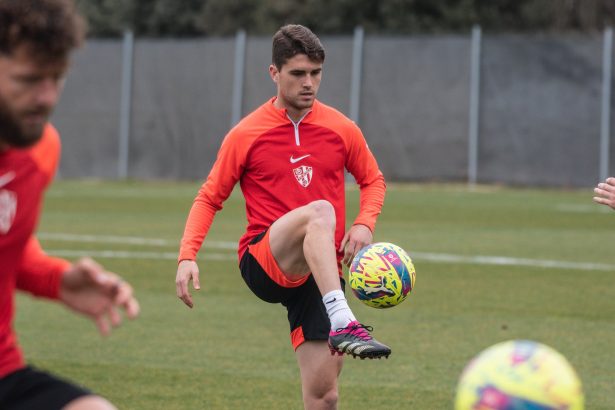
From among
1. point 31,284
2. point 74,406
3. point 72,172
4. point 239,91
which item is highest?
point 31,284

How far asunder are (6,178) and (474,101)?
25465 mm

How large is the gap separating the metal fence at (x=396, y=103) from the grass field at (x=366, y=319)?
7.37 meters

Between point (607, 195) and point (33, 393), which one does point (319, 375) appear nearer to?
point (607, 195)

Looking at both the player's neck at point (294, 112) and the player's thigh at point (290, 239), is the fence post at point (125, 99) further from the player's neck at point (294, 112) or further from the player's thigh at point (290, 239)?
the player's thigh at point (290, 239)

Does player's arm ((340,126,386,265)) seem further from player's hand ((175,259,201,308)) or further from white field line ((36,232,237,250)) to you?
white field line ((36,232,237,250))

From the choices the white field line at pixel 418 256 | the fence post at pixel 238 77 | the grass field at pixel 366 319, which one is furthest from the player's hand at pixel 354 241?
the fence post at pixel 238 77

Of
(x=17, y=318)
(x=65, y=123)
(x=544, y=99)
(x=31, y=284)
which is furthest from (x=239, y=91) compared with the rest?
(x=31, y=284)

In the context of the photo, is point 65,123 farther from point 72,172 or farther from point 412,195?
point 412,195

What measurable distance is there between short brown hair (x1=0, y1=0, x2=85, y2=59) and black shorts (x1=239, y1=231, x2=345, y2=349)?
3.16 m

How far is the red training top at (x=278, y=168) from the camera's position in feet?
23.0

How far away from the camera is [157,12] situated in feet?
162

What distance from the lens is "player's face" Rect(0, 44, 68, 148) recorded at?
3.77 meters

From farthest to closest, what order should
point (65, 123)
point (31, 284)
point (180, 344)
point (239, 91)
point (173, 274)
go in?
point (65, 123)
point (239, 91)
point (173, 274)
point (180, 344)
point (31, 284)

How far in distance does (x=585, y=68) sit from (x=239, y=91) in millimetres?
9037
